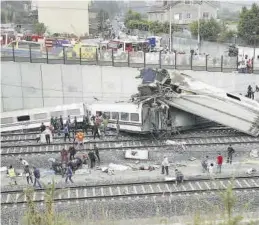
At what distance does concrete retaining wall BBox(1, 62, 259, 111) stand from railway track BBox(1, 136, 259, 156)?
8207 mm

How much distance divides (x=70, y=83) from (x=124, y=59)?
14.2 ft

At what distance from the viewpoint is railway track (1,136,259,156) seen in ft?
84.8

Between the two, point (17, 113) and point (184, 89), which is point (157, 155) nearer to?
point (184, 89)

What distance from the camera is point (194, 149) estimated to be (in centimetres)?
2588

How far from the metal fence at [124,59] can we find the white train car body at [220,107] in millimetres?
6529

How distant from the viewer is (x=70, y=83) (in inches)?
1407

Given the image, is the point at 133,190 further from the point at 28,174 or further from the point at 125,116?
the point at 125,116

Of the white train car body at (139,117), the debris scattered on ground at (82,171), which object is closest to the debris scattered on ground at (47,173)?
the debris scattered on ground at (82,171)

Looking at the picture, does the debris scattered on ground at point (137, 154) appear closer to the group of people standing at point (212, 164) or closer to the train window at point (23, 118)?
the group of people standing at point (212, 164)

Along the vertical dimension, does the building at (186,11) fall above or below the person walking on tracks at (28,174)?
above

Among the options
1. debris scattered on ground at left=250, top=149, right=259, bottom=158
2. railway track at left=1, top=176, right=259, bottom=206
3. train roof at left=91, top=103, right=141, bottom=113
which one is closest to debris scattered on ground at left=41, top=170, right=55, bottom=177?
railway track at left=1, top=176, right=259, bottom=206

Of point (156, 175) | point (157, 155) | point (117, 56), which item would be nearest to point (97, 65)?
point (117, 56)

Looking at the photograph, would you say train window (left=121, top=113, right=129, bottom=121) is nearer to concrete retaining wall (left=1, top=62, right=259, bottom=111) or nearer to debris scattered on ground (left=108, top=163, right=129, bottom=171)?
debris scattered on ground (left=108, top=163, right=129, bottom=171)

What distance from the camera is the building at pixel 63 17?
261 ft
